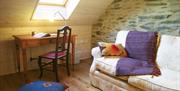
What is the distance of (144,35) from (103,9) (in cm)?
153

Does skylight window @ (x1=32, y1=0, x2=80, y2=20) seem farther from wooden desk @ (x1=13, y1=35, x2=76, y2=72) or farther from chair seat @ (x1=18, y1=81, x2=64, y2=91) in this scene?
chair seat @ (x1=18, y1=81, x2=64, y2=91)

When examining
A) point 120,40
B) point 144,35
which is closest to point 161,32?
point 144,35

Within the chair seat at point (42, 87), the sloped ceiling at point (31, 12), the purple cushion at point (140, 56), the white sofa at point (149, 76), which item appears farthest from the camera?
the sloped ceiling at point (31, 12)

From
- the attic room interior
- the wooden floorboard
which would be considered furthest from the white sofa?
the wooden floorboard

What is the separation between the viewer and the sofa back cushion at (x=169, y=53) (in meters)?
Answer: 2.33

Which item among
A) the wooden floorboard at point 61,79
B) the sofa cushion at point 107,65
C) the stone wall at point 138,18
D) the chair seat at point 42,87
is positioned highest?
the stone wall at point 138,18

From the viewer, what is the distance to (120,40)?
124 inches

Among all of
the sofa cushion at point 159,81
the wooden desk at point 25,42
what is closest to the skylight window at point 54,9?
the wooden desk at point 25,42

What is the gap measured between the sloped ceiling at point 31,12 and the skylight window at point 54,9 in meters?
0.10

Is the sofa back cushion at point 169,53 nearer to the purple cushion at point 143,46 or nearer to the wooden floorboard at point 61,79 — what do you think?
the purple cushion at point 143,46

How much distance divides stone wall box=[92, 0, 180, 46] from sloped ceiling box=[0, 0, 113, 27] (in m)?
0.24

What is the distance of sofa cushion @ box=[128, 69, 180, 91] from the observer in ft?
5.95

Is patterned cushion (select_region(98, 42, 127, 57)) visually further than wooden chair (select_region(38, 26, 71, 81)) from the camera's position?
No

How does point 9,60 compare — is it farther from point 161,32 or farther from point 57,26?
point 161,32
